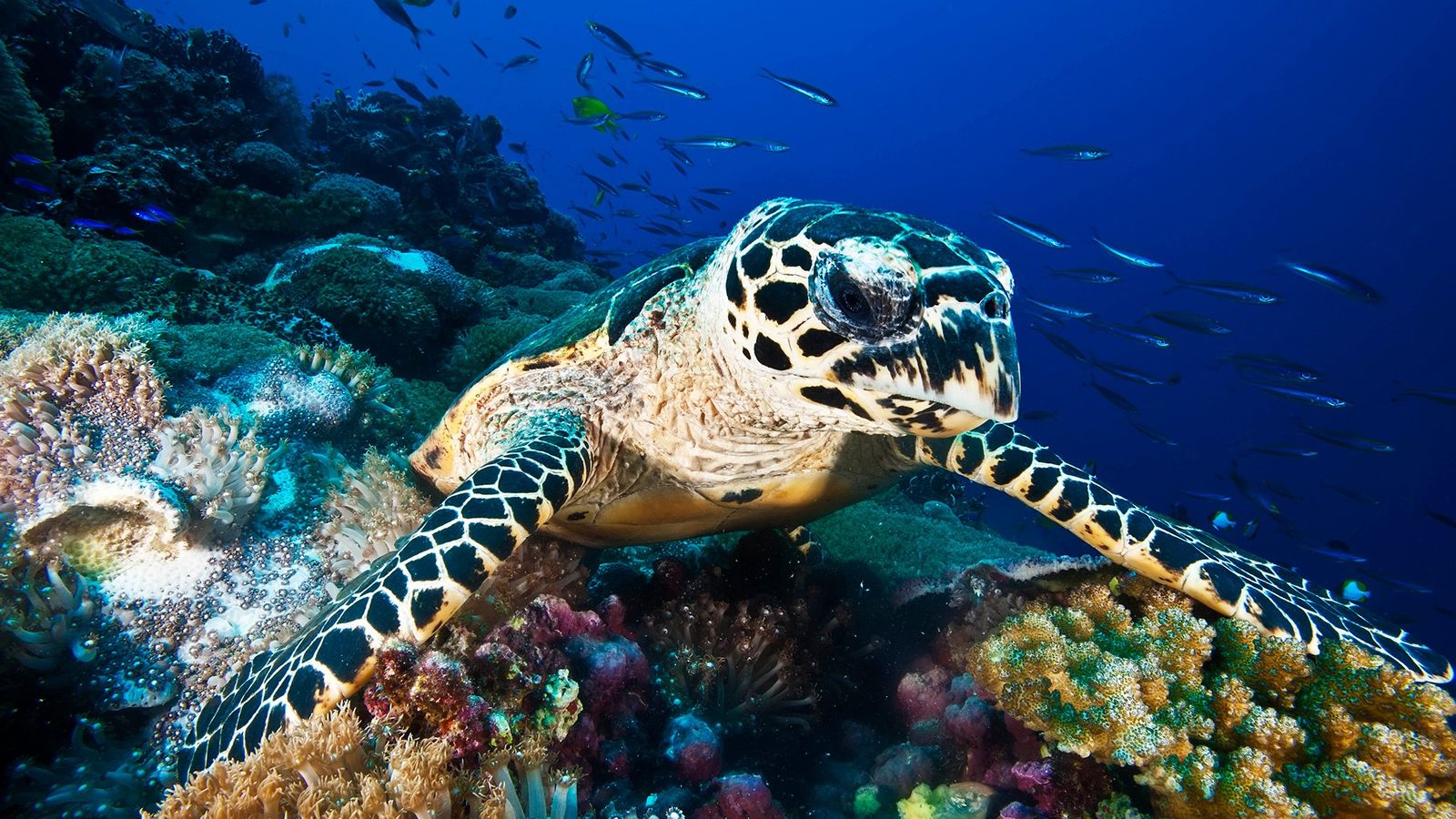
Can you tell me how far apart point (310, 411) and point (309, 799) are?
2.78 m

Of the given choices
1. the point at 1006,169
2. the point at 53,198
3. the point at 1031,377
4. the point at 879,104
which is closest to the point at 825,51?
the point at 879,104

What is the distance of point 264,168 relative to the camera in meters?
8.45

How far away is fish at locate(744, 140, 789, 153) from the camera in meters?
8.42

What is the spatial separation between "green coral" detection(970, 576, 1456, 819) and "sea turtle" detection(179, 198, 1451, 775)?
1.04 feet

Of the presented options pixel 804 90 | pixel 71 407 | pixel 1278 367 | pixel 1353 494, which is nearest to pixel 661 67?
pixel 804 90

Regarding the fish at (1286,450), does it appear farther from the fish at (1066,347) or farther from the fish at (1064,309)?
the fish at (1064,309)

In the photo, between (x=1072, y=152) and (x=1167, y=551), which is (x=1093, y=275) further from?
(x=1167, y=551)

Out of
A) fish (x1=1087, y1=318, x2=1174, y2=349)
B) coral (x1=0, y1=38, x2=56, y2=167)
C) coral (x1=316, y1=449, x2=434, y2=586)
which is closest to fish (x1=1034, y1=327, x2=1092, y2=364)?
fish (x1=1087, y1=318, x2=1174, y2=349)

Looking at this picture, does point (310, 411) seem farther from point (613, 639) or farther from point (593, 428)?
point (613, 639)

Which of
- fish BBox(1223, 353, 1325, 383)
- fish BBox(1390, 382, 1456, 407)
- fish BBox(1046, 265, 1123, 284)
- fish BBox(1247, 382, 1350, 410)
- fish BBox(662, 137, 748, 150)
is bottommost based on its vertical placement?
fish BBox(1390, 382, 1456, 407)

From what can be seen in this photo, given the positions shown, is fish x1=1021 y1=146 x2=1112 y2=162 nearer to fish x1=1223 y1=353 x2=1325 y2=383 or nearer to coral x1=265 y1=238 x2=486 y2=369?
fish x1=1223 y1=353 x2=1325 y2=383

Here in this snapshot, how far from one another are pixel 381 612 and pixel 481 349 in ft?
15.2

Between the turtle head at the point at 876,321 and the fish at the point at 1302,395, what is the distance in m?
7.25

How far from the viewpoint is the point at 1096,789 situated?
6.00 ft
